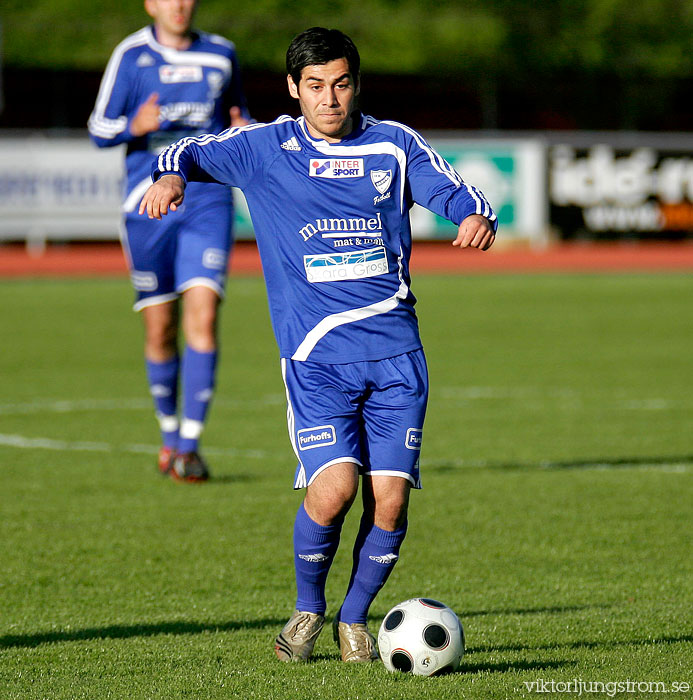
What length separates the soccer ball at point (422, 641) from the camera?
13.3 ft

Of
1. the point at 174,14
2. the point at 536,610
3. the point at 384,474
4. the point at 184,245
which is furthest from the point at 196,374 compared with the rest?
the point at 384,474

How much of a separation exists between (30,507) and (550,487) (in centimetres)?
272

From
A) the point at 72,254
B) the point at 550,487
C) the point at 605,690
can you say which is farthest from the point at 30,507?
the point at 72,254

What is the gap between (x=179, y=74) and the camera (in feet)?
24.7

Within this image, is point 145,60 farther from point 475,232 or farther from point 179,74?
point 475,232

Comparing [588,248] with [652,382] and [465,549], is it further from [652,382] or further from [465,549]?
[465,549]

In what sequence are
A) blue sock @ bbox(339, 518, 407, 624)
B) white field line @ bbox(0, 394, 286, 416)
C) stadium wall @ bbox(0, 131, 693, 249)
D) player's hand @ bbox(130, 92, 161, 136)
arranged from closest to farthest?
blue sock @ bbox(339, 518, 407, 624) < player's hand @ bbox(130, 92, 161, 136) < white field line @ bbox(0, 394, 286, 416) < stadium wall @ bbox(0, 131, 693, 249)

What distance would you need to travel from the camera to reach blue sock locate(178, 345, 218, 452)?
7395mm

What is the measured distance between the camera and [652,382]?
1128 centimetres

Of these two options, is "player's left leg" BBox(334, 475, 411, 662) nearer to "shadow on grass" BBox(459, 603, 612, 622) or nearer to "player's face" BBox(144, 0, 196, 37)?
"shadow on grass" BBox(459, 603, 612, 622)

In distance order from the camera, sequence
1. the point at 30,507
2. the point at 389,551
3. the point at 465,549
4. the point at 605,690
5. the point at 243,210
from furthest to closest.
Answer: the point at 243,210
the point at 30,507
the point at 465,549
the point at 389,551
the point at 605,690

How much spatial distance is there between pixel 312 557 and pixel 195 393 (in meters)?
3.29

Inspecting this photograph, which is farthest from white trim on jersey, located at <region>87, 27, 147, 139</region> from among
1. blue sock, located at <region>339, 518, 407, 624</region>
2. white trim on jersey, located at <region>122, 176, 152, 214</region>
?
blue sock, located at <region>339, 518, 407, 624</region>

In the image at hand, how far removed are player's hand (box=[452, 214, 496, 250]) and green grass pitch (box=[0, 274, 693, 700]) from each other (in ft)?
4.29
